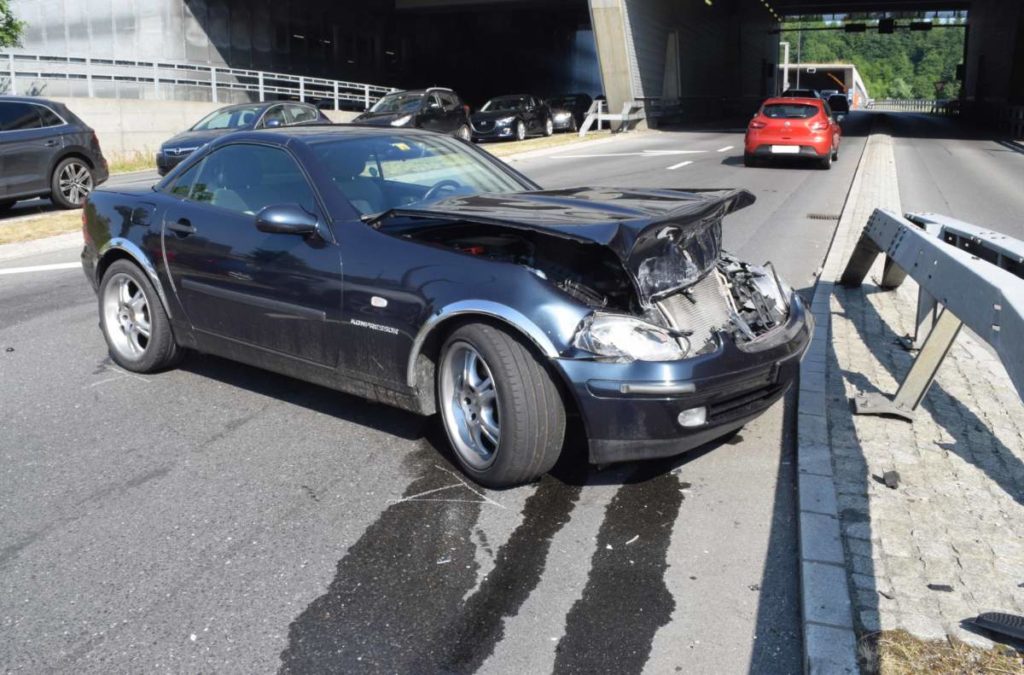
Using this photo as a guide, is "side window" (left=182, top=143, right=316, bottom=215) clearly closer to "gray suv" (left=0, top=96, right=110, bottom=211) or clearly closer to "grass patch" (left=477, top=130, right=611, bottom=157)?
"gray suv" (left=0, top=96, right=110, bottom=211)

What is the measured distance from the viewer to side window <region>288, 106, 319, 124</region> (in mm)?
20178

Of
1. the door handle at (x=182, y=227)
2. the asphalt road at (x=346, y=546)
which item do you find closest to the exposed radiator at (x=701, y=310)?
the asphalt road at (x=346, y=546)

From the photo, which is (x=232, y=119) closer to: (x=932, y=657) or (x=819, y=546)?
(x=819, y=546)

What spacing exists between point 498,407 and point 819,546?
1.37 meters

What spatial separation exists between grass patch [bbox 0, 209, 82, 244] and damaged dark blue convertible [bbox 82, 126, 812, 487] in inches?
263

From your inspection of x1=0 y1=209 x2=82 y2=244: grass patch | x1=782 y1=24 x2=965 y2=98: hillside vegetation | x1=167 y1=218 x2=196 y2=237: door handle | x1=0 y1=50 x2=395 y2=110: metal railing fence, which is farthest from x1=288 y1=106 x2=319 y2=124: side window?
x1=782 y1=24 x2=965 y2=98: hillside vegetation

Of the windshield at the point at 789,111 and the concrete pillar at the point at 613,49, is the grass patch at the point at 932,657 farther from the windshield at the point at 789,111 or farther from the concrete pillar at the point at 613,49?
the concrete pillar at the point at 613,49

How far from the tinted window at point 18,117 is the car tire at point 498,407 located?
1187 centimetres

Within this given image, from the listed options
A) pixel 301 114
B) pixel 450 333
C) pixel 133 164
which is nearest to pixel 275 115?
pixel 301 114

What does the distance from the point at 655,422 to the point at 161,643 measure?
1987mm

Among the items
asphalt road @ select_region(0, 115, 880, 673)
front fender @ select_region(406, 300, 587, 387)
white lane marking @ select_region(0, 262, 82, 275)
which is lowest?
asphalt road @ select_region(0, 115, 880, 673)

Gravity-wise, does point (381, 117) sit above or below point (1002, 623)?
above

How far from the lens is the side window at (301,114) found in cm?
2018

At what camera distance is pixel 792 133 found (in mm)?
21734
